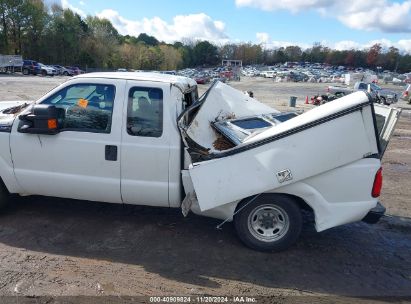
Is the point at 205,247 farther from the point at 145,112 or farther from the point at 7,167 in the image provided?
the point at 7,167

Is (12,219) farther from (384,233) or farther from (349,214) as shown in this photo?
(384,233)

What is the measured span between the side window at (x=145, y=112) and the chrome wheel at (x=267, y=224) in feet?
4.78

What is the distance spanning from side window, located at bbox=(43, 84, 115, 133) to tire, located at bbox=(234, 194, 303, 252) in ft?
6.19

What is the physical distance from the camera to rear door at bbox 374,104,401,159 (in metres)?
4.57

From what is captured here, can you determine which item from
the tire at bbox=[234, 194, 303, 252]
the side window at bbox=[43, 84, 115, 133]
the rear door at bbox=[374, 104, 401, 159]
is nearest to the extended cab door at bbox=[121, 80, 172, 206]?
the side window at bbox=[43, 84, 115, 133]

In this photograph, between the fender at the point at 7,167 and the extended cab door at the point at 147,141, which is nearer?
the extended cab door at the point at 147,141

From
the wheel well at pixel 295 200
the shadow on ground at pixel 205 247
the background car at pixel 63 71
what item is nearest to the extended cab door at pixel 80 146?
the shadow on ground at pixel 205 247

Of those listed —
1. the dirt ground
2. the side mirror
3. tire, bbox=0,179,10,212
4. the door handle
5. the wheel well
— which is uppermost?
the side mirror

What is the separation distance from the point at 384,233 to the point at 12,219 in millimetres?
4925

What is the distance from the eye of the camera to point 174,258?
4207 millimetres

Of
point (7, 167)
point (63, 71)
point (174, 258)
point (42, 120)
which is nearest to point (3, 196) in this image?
point (7, 167)

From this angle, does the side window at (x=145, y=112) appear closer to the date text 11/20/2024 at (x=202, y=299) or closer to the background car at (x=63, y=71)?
the date text 11/20/2024 at (x=202, y=299)

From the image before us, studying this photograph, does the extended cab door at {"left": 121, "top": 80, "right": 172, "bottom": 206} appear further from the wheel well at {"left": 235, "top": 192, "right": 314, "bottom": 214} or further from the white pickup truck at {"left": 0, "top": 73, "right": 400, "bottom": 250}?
the wheel well at {"left": 235, "top": 192, "right": 314, "bottom": 214}

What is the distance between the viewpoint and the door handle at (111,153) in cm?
446
